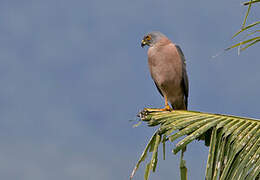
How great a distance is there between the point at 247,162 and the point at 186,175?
0.80 meters

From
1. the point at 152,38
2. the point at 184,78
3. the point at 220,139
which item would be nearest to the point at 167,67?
the point at 184,78

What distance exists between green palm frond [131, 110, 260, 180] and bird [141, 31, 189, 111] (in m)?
1.71

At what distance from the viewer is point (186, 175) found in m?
3.91

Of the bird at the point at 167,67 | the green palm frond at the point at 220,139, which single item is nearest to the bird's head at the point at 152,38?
the bird at the point at 167,67

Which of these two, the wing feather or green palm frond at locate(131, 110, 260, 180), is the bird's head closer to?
the wing feather

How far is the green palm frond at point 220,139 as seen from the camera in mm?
3294

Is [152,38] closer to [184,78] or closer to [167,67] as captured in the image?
[167,67]

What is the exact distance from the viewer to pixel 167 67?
5.96 m

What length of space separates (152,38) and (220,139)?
2.93m

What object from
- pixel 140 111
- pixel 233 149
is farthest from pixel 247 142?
pixel 140 111

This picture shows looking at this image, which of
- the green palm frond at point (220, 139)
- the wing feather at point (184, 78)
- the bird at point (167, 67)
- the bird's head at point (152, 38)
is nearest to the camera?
the green palm frond at point (220, 139)

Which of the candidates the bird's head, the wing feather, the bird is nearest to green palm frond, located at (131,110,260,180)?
the bird

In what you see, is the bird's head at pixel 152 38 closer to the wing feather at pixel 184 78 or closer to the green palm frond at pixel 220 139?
the wing feather at pixel 184 78

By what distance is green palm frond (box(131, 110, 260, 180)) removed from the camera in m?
3.29
